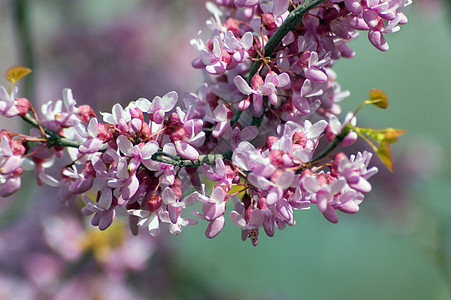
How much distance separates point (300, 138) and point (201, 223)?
61.4 inches

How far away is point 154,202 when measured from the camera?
0.37m

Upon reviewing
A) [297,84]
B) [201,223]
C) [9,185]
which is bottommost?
[201,223]

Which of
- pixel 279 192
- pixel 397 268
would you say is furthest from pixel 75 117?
pixel 397 268

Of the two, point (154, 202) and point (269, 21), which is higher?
point (269, 21)

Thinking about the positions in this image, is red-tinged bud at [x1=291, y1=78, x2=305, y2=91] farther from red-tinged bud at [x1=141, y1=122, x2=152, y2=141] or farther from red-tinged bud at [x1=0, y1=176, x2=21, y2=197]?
red-tinged bud at [x1=0, y1=176, x2=21, y2=197]

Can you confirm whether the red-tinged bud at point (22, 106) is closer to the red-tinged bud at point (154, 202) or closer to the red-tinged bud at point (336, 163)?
the red-tinged bud at point (154, 202)

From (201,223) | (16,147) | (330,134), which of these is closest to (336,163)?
(330,134)

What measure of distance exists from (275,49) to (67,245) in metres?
0.63

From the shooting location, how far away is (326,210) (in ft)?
1.09

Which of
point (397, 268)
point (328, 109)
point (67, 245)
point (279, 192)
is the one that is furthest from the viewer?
point (397, 268)

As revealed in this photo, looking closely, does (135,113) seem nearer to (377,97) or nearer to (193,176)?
(193,176)

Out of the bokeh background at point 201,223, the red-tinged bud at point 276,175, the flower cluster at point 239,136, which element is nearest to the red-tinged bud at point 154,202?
the flower cluster at point 239,136

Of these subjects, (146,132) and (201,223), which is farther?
(201,223)

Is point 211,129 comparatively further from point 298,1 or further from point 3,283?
point 3,283
